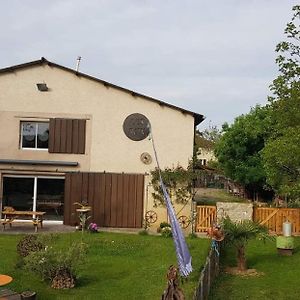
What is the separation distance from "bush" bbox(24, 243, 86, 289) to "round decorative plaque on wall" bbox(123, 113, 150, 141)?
9.88 metres

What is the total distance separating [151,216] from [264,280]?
8374 mm

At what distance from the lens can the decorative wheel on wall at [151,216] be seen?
20469mm

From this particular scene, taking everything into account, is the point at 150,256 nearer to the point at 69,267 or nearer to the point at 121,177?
the point at 69,267

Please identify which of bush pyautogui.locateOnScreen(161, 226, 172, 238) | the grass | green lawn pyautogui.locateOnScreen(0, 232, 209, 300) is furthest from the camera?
the grass

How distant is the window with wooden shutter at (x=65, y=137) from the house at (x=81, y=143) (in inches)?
1.7

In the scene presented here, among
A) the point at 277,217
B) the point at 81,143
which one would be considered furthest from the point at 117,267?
the point at 277,217

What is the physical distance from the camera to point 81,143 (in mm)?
20781

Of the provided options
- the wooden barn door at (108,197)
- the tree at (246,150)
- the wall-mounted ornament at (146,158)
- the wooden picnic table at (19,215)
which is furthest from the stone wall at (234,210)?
the tree at (246,150)

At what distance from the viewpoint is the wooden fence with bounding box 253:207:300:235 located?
20359mm

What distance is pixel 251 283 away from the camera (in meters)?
12.4

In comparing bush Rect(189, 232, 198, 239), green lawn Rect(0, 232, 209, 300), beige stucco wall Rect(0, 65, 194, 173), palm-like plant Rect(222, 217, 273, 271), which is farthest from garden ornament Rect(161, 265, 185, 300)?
beige stucco wall Rect(0, 65, 194, 173)

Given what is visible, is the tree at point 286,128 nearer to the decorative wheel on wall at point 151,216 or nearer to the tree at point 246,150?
the decorative wheel on wall at point 151,216

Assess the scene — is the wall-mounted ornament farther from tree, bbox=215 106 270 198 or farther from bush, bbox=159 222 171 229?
tree, bbox=215 106 270 198

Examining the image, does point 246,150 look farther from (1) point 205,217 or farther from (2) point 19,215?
(2) point 19,215
